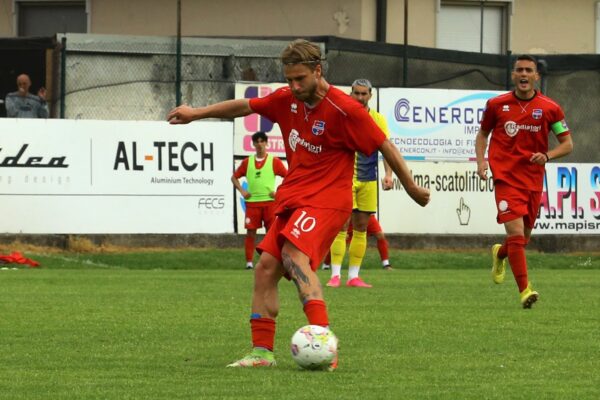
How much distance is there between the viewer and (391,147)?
860 centimetres

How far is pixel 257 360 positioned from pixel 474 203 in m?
Answer: 17.4

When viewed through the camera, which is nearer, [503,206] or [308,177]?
[308,177]

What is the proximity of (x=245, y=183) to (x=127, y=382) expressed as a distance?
16682mm

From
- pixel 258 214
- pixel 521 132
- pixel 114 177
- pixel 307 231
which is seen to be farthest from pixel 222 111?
pixel 114 177

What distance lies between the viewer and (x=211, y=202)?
940 inches

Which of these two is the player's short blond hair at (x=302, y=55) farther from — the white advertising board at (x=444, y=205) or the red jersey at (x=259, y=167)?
the white advertising board at (x=444, y=205)

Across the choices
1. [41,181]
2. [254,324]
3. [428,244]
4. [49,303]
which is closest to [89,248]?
[41,181]

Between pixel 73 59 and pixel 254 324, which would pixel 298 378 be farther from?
pixel 73 59

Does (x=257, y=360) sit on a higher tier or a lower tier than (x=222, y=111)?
lower

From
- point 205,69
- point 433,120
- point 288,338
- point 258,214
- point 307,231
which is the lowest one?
point 288,338

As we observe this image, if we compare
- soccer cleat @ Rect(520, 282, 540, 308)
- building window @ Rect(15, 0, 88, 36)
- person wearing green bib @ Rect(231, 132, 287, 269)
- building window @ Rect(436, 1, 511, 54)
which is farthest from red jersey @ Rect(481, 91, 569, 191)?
building window @ Rect(15, 0, 88, 36)

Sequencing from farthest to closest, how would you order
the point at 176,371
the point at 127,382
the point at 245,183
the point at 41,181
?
the point at 245,183 < the point at 41,181 < the point at 176,371 < the point at 127,382

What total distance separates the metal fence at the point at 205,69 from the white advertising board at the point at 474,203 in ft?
6.60

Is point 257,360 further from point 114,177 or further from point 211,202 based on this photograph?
point 211,202
